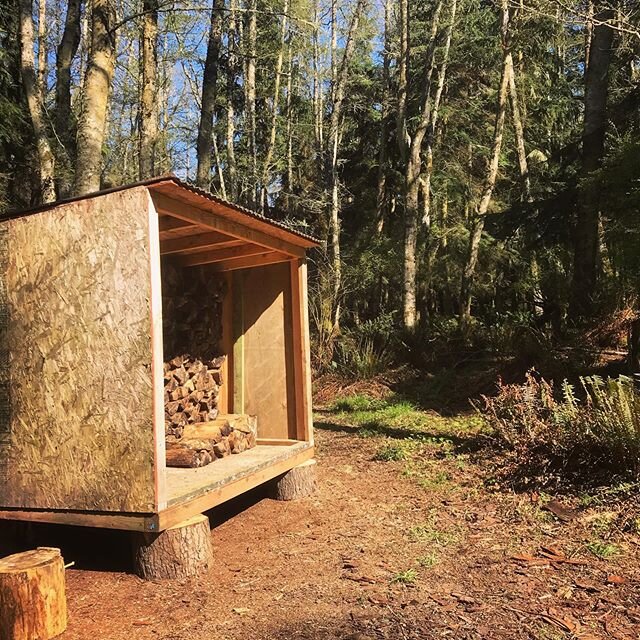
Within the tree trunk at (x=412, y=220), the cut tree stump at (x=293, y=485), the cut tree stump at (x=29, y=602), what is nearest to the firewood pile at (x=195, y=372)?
the cut tree stump at (x=293, y=485)

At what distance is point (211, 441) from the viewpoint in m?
5.08

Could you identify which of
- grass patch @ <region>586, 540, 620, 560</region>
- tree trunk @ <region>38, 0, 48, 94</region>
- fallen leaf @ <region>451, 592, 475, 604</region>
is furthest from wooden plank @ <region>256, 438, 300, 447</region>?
tree trunk @ <region>38, 0, 48, 94</region>

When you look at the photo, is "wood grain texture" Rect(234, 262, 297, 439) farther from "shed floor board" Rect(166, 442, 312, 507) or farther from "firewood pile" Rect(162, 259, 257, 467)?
"shed floor board" Rect(166, 442, 312, 507)

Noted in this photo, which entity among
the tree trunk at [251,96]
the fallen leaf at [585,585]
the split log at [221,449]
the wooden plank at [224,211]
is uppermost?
the tree trunk at [251,96]

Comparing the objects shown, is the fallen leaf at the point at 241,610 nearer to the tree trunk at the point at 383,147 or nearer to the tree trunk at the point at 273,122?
the tree trunk at the point at 273,122

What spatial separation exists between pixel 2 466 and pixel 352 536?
101 inches

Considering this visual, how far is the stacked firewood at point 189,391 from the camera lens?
5.27 m

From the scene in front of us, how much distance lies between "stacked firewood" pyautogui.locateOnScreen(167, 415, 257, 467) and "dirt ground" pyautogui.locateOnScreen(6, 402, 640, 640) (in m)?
0.55

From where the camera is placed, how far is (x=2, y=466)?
3.86m

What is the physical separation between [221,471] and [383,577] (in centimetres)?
162

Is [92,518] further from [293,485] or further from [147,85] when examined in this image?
[147,85]

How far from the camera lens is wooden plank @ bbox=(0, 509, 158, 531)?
3406 millimetres

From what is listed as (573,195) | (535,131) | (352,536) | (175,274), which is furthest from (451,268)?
(352,536)

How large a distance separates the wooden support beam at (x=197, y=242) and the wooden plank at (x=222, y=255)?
0.20 m
